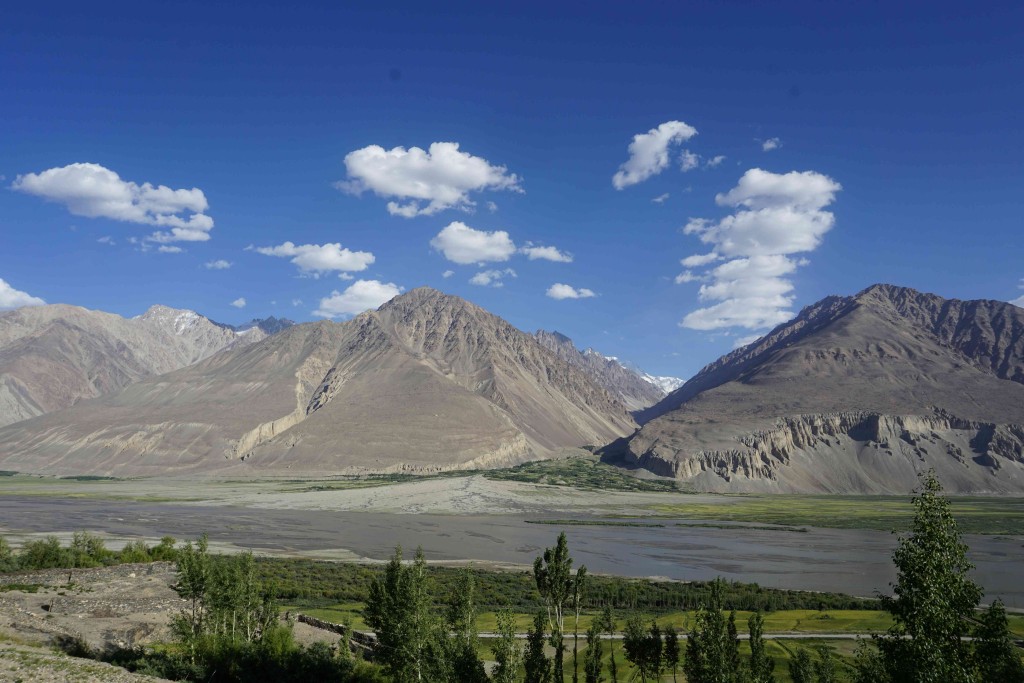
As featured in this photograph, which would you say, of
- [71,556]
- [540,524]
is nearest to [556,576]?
[71,556]

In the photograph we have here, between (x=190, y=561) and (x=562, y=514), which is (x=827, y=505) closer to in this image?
(x=562, y=514)

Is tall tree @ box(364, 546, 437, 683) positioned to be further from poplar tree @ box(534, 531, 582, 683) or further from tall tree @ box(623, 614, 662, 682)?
tall tree @ box(623, 614, 662, 682)

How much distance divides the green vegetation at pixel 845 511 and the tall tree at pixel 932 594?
4371 inches

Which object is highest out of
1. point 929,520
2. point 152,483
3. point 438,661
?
point 929,520

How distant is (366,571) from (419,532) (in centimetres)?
3919

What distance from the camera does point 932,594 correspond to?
14.4 m

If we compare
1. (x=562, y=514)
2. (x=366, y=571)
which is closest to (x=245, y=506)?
(x=562, y=514)

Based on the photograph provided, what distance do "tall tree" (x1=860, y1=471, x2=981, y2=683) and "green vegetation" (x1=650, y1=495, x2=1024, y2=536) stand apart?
364ft

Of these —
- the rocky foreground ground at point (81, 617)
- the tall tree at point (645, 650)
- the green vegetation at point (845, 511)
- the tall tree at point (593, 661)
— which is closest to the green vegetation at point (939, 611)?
the tall tree at point (593, 661)

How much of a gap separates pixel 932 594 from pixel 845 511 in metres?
148

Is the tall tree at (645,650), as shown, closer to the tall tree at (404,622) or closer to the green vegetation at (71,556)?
the tall tree at (404,622)

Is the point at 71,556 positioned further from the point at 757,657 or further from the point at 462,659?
the point at 757,657

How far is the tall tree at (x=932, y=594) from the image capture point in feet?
47.1

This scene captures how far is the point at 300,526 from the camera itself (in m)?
109
